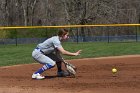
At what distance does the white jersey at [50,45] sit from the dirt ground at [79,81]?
839 millimetres

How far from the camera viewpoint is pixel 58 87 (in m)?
9.62

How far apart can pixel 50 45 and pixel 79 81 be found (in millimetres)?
1326

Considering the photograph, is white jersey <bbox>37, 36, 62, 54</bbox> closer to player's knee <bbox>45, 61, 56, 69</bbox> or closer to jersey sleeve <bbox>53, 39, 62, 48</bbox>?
jersey sleeve <bbox>53, 39, 62, 48</bbox>

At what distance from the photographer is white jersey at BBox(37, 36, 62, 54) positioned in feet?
35.2

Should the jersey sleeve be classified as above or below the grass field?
above

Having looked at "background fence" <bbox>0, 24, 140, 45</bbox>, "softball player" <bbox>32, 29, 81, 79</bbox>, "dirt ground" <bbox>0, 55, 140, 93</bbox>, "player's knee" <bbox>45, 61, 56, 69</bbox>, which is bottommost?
"background fence" <bbox>0, 24, 140, 45</bbox>

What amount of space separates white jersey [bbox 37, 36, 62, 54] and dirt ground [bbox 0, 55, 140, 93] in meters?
0.84

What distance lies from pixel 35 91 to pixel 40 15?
46.8m

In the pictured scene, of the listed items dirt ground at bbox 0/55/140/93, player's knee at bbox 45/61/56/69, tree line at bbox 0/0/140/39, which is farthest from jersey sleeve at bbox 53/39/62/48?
tree line at bbox 0/0/140/39

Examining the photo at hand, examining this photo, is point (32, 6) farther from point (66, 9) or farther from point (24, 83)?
point (24, 83)

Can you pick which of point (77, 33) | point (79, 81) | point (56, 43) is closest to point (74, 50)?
point (77, 33)

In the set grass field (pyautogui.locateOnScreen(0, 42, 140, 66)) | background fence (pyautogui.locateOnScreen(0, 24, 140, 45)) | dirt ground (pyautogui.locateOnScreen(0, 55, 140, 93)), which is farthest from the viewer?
background fence (pyautogui.locateOnScreen(0, 24, 140, 45))

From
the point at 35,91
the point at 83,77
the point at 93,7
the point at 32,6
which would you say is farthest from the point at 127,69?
the point at 32,6

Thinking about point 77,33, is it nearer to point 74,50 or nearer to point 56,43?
point 74,50
